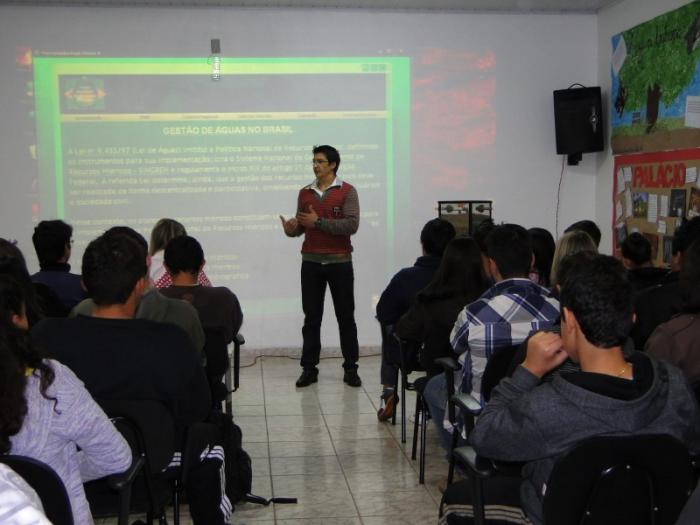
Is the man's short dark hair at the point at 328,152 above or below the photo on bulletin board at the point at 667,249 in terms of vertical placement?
above

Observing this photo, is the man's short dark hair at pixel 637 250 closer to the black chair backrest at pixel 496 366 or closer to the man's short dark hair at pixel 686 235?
the man's short dark hair at pixel 686 235

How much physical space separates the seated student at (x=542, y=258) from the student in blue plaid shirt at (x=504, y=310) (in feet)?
3.49

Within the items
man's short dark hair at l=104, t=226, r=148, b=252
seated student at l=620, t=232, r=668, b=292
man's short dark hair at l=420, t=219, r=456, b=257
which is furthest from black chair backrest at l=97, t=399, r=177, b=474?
seated student at l=620, t=232, r=668, b=292

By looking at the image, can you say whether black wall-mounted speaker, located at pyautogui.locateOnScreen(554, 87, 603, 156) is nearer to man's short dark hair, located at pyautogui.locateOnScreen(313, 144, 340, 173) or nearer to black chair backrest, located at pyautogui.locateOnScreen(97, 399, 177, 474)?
man's short dark hair, located at pyautogui.locateOnScreen(313, 144, 340, 173)

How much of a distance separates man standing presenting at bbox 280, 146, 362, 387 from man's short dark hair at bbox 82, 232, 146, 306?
309 cm

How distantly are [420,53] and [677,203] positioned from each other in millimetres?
2390


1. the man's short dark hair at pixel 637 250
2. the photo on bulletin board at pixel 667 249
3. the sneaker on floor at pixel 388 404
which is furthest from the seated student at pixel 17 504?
the photo on bulletin board at pixel 667 249

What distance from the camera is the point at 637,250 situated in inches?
157

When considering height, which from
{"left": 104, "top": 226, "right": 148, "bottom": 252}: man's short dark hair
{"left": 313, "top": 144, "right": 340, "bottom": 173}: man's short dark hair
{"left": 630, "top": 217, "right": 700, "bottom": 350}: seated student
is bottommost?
{"left": 630, "top": 217, "right": 700, "bottom": 350}: seated student

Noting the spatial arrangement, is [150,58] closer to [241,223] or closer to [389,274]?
[241,223]

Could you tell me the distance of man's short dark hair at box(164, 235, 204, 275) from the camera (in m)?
3.69

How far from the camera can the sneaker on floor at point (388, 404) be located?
15.8ft

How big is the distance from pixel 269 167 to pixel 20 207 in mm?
1994

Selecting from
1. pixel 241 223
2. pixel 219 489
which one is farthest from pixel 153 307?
pixel 241 223
